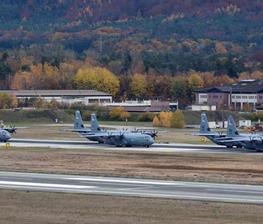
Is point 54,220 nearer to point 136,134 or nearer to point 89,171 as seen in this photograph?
point 89,171

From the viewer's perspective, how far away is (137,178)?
80.4 meters

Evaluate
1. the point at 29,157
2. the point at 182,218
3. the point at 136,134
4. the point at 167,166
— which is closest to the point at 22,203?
the point at 182,218

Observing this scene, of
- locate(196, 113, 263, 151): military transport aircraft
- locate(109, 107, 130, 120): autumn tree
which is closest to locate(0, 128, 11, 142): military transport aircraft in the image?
locate(196, 113, 263, 151): military transport aircraft

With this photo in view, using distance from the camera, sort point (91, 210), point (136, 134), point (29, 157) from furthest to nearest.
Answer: point (136, 134)
point (29, 157)
point (91, 210)

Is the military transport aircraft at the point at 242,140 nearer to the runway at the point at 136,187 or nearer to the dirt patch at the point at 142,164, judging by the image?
the dirt patch at the point at 142,164

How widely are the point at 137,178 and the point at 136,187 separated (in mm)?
6754

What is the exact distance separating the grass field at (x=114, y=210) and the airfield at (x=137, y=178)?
0.20 ft

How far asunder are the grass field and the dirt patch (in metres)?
13.9

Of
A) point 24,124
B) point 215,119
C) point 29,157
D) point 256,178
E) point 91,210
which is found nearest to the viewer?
point 91,210

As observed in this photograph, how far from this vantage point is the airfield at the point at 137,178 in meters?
63.8

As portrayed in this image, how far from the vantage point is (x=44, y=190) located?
71438 mm

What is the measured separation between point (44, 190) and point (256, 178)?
56.4 feet

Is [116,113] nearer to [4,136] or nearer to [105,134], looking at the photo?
[4,136]

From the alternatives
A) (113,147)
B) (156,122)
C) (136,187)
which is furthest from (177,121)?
(136,187)
